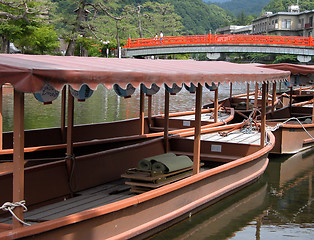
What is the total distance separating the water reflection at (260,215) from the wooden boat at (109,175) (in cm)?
27

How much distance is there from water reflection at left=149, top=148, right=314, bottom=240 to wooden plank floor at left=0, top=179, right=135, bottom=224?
1.05m

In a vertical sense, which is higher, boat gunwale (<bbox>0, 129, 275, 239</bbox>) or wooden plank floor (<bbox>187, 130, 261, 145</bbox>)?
wooden plank floor (<bbox>187, 130, 261, 145</bbox>)

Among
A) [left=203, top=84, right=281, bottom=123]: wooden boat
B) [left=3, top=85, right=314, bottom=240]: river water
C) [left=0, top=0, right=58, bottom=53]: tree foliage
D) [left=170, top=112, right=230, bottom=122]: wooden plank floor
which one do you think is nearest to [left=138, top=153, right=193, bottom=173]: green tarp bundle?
[left=3, top=85, right=314, bottom=240]: river water

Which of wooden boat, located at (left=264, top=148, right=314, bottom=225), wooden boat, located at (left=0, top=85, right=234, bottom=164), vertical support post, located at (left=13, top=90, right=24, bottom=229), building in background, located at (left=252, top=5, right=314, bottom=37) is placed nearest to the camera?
vertical support post, located at (left=13, top=90, right=24, bottom=229)

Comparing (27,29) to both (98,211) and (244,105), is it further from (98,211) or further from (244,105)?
(98,211)

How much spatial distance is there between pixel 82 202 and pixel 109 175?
4.45ft

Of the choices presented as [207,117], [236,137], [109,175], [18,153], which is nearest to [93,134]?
[109,175]

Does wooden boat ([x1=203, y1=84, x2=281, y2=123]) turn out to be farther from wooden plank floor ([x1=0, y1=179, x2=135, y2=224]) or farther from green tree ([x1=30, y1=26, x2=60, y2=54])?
green tree ([x1=30, y1=26, x2=60, y2=54])

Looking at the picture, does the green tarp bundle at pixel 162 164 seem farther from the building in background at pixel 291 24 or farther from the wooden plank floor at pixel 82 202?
the building in background at pixel 291 24

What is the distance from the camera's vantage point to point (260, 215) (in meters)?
8.40

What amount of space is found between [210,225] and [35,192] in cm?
306

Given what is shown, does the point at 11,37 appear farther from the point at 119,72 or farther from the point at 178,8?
the point at 178,8

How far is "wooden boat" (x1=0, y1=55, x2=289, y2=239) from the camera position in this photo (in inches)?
181

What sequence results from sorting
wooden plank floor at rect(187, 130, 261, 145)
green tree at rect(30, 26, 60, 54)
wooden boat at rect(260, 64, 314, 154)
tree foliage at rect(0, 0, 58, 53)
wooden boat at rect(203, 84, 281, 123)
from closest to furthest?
1. wooden plank floor at rect(187, 130, 261, 145)
2. wooden boat at rect(260, 64, 314, 154)
3. wooden boat at rect(203, 84, 281, 123)
4. tree foliage at rect(0, 0, 58, 53)
5. green tree at rect(30, 26, 60, 54)
